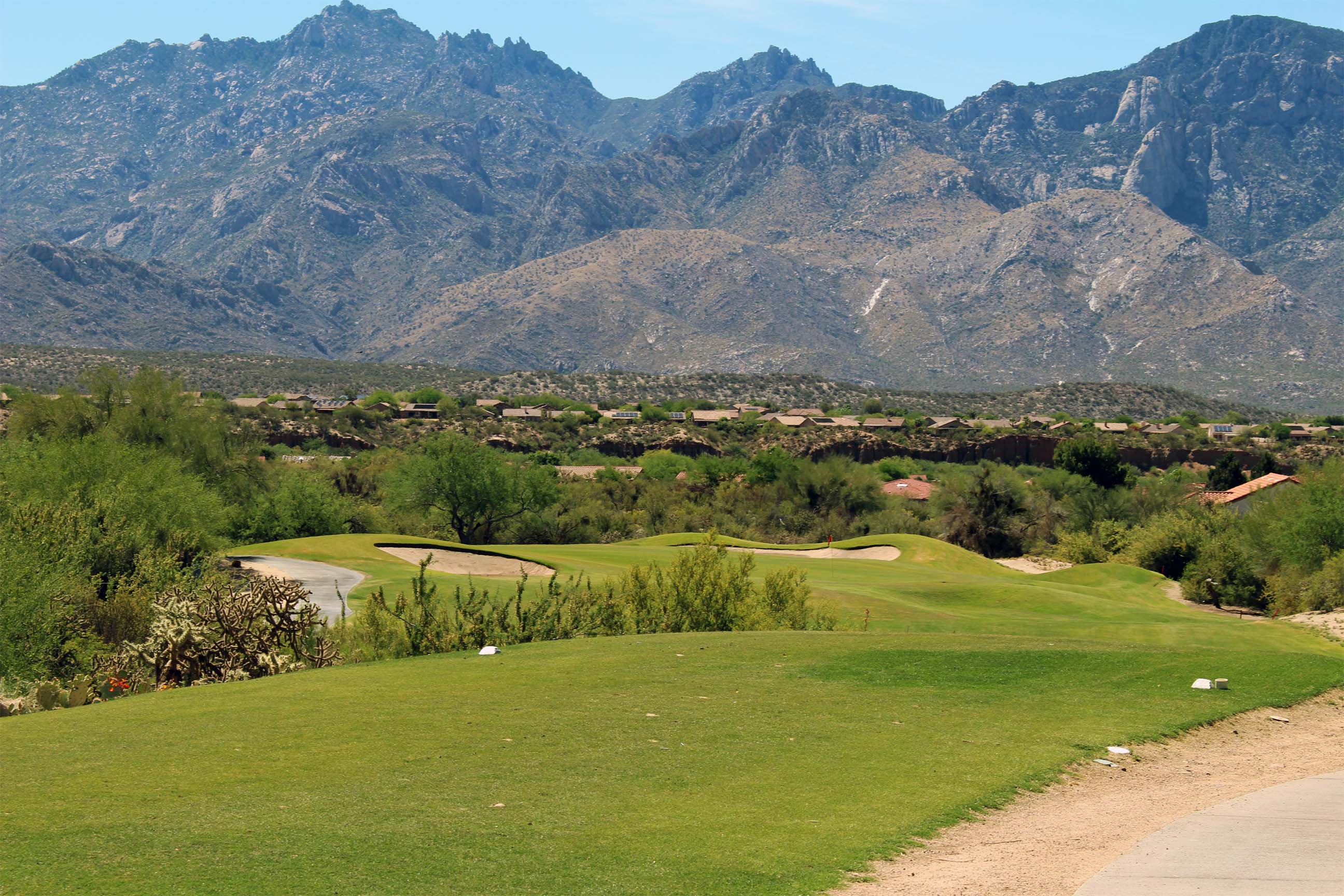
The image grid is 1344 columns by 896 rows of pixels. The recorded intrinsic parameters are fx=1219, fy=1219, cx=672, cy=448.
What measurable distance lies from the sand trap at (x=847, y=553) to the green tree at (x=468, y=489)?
12.5 metres

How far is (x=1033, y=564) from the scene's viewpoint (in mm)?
59312

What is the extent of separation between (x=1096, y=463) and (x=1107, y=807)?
2731 inches

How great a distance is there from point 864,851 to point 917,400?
152m

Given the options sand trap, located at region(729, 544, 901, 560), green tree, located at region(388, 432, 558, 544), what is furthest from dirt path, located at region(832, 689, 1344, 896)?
green tree, located at region(388, 432, 558, 544)

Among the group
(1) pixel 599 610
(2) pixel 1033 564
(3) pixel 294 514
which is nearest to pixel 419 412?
(2) pixel 1033 564

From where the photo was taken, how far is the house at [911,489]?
74.7 m

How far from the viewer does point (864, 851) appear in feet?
30.8

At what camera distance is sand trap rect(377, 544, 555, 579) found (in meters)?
A: 33.7

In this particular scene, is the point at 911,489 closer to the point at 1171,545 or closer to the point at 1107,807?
the point at 1171,545

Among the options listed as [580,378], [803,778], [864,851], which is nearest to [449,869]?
[864,851]

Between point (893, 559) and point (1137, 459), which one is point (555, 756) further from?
point (1137, 459)

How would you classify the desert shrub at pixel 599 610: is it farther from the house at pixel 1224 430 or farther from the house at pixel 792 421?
the house at pixel 1224 430

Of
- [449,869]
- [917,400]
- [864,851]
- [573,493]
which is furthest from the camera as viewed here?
[917,400]

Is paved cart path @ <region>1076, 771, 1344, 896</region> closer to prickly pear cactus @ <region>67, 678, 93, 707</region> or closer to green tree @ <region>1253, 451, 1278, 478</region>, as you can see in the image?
prickly pear cactus @ <region>67, 678, 93, 707</region>
